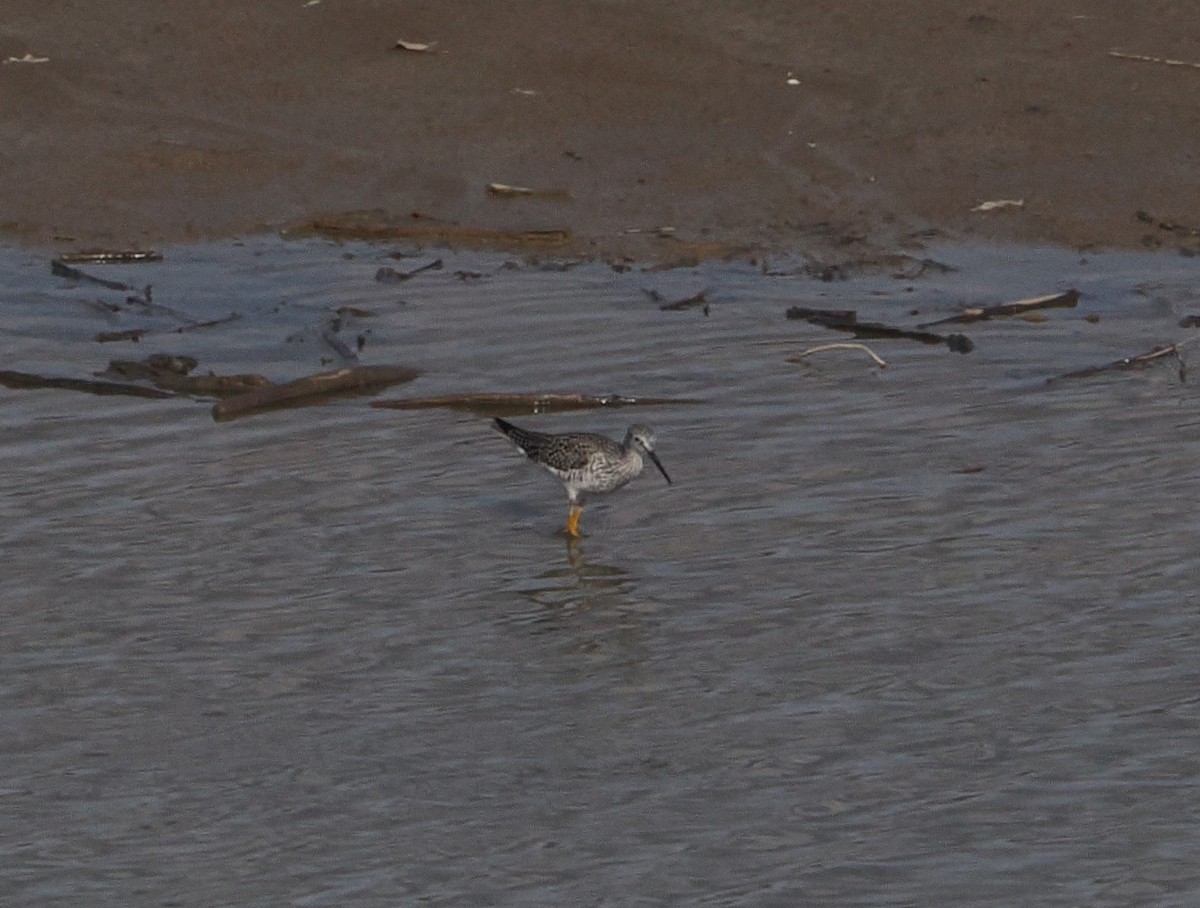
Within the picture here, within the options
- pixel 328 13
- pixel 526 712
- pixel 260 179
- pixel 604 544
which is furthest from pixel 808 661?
pixel 328 13

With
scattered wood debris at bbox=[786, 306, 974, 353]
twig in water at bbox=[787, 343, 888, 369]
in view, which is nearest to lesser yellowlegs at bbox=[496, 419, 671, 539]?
twig in water at bbox=[787, 343, 888, 369]

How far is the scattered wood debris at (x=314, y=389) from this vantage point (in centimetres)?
1300

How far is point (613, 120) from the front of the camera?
56.1 feet

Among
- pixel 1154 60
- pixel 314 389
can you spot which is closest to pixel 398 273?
pixel 314 389

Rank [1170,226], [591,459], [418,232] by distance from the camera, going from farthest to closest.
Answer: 1. [418,232]
2. [1170,226]
3. [591,459]

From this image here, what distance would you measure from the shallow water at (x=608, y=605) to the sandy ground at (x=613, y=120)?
2.17 feet

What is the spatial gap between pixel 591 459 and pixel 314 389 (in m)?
2.13

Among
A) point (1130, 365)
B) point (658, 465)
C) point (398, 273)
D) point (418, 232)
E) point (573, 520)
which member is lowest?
point (573, 520)

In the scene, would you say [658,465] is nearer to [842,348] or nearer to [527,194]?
[842,348]

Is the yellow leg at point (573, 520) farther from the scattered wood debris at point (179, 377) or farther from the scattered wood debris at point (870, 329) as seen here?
the scattered wood debris at point (870, 329)

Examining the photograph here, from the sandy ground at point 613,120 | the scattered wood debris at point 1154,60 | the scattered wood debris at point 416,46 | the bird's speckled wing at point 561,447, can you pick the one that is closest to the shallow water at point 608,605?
the bird's speckled wing at point 561,447

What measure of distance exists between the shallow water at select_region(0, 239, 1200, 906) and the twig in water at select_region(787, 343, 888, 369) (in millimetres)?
79

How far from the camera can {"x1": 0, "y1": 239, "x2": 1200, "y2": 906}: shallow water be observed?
820cm

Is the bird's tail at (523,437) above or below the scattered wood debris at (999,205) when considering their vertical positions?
below
